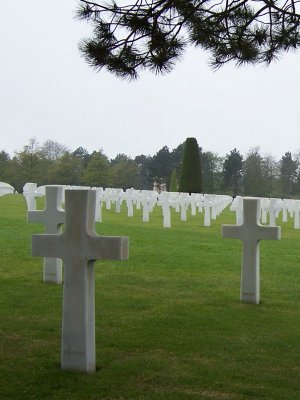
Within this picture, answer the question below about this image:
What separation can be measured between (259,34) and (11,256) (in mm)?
5850

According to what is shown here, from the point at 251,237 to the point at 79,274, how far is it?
3.37m

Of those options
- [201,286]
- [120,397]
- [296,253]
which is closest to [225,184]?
[296,253]

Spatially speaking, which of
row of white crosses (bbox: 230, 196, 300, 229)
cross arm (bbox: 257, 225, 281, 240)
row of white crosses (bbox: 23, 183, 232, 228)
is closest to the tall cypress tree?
row of white crosses (bbox: 23, 183, 232, 228)

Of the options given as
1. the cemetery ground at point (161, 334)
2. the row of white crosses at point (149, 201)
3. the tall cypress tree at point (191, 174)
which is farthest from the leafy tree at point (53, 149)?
the cemetery ground at point (161, 334)

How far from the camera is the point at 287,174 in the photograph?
66.8 meters

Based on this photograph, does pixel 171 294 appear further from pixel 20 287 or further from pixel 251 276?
pixel 20 287

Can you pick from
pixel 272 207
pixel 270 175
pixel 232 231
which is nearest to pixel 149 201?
pixel 272 207

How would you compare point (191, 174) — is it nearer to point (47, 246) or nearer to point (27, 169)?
point (27, 169)

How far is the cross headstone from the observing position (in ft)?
14.9

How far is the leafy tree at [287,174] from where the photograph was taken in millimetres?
64075

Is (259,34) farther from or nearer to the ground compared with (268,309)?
farther from the ground

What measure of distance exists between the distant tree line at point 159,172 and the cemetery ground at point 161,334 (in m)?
45.5

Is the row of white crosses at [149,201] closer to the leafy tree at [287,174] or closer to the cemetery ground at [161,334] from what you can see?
the cemetery ground at [161,334]

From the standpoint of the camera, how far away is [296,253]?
1321 cm
